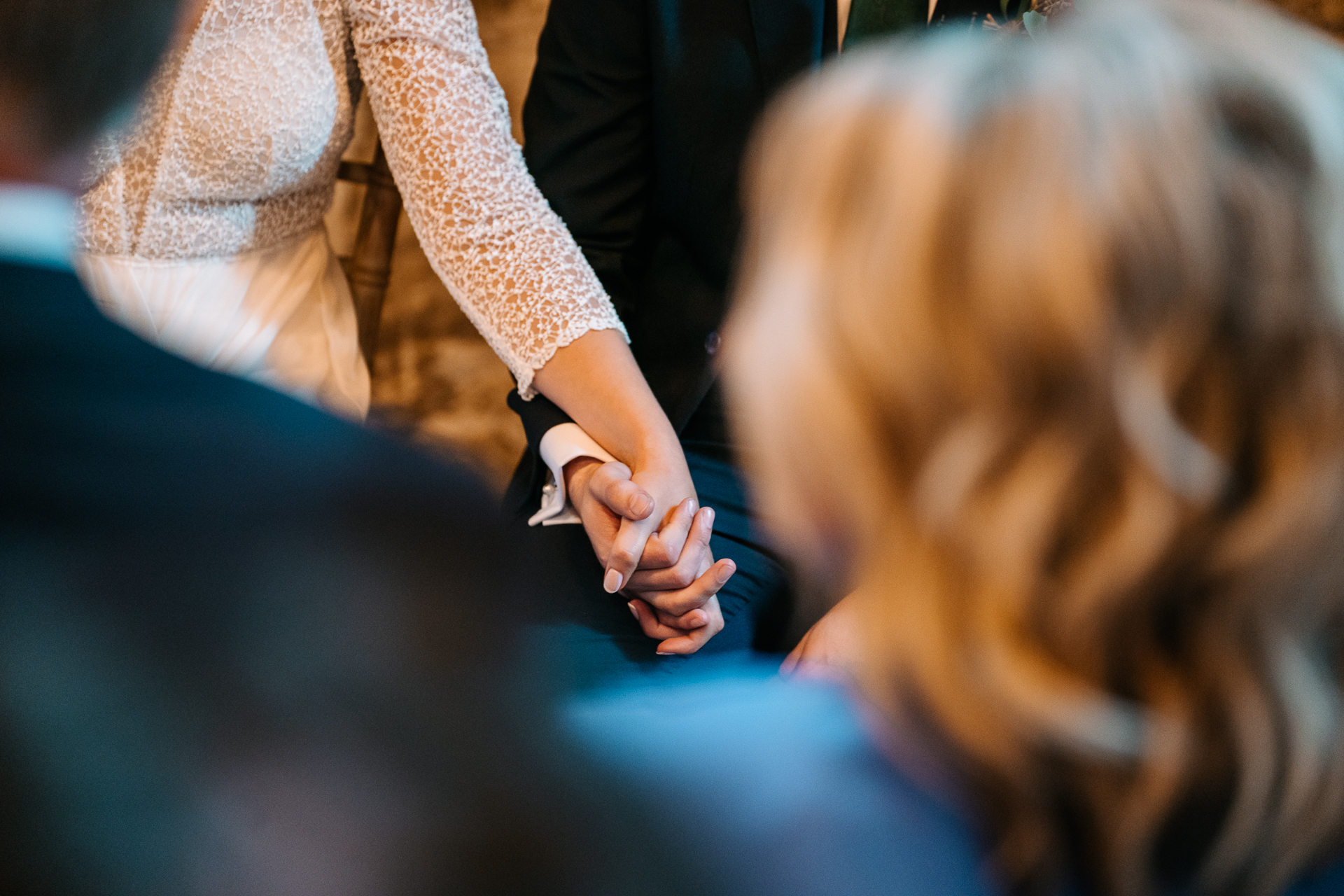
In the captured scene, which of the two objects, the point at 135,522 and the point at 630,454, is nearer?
the point at 135,522

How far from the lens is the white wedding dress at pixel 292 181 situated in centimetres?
86

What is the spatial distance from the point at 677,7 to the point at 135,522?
2.59ft

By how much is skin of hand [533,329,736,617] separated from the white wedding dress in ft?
A: 0.08

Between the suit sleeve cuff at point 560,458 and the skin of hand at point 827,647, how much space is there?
0.26m

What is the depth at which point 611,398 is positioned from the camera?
90 cm

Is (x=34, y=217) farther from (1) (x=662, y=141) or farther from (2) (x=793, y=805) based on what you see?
(1) (x=662, y=141)

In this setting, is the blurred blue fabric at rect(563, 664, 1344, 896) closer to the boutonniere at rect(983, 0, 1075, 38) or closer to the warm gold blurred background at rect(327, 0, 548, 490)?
the boutonniere at rect(983, 0, 1075, 38)

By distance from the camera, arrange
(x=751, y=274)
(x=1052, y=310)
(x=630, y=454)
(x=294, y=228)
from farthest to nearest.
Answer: (x=294, y=228) < (x=630, y=454) < (x=751, y=274) < (x=1052, y=310)

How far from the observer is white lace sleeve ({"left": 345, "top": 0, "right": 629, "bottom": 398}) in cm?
91

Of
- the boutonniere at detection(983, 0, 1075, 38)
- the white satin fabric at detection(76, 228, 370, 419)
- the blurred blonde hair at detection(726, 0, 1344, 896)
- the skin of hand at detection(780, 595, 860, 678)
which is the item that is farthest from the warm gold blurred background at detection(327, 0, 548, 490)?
the blurred blonde hair at detection(726, 0, 1344, 896)

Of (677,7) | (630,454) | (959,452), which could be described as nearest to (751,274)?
(959,452)

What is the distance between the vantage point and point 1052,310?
11.9 inches

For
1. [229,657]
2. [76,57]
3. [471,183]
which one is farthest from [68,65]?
[471,183]

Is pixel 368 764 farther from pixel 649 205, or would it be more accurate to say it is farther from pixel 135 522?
pixel 649 205
